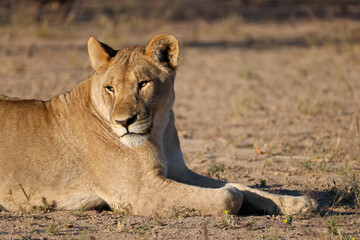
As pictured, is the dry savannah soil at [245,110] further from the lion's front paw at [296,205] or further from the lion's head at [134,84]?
the lion's head at [134,84]

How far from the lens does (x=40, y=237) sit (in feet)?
13.0

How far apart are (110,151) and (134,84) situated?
0.54 m

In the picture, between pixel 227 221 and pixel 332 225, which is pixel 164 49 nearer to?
pixel 227 221

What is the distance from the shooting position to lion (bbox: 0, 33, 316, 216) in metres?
4.34

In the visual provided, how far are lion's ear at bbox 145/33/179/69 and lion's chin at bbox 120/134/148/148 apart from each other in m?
0.71

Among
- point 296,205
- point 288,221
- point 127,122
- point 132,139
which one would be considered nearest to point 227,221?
point 288,221

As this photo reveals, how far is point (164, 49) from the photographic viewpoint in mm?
4621

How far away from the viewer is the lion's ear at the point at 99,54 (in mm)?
4605

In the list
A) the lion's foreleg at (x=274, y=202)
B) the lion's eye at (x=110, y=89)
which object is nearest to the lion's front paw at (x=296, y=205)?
the lion's foreleg at (x=274, y=202)

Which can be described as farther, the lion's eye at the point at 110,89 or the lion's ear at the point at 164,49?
the lion's ear at the point at 164,49

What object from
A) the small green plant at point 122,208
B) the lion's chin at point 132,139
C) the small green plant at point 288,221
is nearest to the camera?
the lion's chin at point 132,139

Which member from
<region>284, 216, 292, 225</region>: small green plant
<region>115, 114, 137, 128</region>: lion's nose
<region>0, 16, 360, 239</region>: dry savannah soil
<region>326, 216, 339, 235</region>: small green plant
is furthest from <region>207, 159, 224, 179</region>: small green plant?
<region>115, 114, 137, 128</region>: lion's nose

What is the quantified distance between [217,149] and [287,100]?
2658 millimetres

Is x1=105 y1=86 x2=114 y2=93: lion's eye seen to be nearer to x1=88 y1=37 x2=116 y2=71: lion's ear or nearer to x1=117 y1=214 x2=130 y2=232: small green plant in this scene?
x1=88 y1=37 x2=116 y2=71: lion's ear
